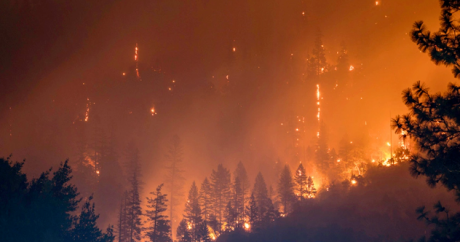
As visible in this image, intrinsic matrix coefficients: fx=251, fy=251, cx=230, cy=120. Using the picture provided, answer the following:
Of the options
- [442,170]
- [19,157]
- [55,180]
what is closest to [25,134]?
[19,157]

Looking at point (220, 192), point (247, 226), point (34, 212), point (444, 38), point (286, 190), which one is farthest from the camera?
point (220, 192)

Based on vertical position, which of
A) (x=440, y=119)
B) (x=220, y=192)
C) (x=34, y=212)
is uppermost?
(x=220, y=192)

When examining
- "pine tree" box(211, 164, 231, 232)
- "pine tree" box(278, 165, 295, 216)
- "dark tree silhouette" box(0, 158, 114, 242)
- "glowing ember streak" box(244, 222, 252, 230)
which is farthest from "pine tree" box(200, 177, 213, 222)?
"dark tree silhouette" box(0, 158, 114, 242)

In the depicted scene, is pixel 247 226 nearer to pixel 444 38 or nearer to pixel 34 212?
pixel 34 212

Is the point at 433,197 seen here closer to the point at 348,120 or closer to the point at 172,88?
the point at 348,120

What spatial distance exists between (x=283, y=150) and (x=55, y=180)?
308 ft

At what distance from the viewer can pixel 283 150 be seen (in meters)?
105

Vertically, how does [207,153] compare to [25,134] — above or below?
below

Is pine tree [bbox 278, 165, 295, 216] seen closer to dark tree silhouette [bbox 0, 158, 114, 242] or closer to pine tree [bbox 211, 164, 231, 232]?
pine tree [bbox 211, 164, 231, 232]

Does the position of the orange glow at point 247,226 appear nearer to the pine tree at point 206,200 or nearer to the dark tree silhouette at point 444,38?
the pine tree at point 206,200

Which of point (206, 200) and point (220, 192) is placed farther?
point (220, 192)

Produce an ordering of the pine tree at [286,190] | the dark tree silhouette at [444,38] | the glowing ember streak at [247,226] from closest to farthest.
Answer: the dark tree silhouette at [444,38], the glowing ember streak at [247,226], the pine tree at [286,190]

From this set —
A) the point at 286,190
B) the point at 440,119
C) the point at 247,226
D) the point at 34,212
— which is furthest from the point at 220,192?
the point at 440,119

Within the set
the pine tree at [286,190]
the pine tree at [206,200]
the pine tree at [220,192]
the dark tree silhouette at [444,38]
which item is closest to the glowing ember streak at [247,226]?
the pine tree at [286,190]
